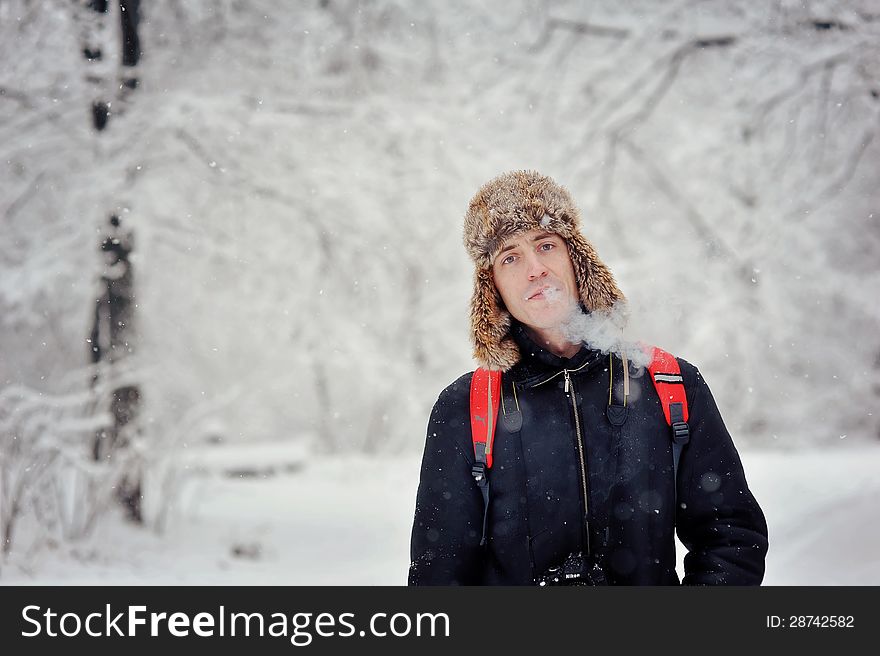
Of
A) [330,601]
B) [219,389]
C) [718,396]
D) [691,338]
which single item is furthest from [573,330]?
[219,389]

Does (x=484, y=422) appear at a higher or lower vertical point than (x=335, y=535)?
lower

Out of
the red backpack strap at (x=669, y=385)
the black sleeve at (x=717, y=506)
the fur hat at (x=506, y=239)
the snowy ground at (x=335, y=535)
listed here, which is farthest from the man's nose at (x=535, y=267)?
the snowy ground at (x=335, y=535)

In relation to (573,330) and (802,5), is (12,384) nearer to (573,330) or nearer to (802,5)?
(573,330)

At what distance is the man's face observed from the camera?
2141 millimetres

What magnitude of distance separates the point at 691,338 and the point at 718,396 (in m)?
1.85

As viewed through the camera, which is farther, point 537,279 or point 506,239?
point 506,239

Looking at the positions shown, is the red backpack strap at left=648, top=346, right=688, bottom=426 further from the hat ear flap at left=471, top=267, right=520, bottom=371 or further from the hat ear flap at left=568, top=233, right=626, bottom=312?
the hat ear flap at left=471, top=267, right=520, bottom=371

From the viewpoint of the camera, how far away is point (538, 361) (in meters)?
2.16

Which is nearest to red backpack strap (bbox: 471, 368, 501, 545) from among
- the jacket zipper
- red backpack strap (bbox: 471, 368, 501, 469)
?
red backpack strap (bbox: 471, 368, 501, 469)

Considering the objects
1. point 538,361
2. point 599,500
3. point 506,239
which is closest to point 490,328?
point 538,361

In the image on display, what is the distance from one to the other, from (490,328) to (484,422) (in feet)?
0.98

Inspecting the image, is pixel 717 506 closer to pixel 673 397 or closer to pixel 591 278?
pixel 673 397

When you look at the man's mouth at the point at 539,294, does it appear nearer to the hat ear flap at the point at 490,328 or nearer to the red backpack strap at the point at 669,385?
the hat ear flap at the point at 490,328

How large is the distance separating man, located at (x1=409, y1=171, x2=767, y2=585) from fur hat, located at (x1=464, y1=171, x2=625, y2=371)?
45 millimetres
